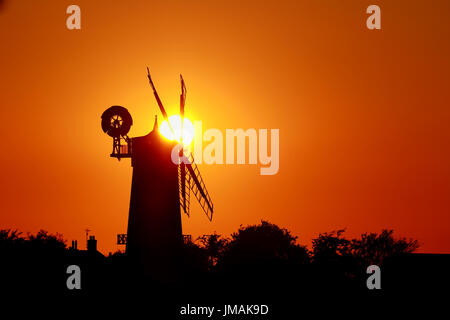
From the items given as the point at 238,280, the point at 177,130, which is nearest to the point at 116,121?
the point at 177,130

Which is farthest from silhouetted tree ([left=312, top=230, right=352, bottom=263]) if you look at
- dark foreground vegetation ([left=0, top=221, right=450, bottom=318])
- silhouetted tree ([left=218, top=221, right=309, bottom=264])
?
silhouetted tree ([left=218, top=221, right=309, bottom=264])

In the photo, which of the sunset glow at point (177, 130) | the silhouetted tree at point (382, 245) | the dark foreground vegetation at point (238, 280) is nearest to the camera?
the dark foreground vegetation at point (238, 280)

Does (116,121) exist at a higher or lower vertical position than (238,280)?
higher

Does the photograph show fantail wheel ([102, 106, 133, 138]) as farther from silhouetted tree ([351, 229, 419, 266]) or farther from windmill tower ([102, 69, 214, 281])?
silhouetted tree ([351, 229, 419, 266])

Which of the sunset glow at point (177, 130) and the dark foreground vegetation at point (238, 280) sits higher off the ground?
the sunset glow at point (177, 130)

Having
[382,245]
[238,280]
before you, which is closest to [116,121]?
[238,280]

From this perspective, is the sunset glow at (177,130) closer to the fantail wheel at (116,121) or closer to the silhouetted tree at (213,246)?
the fantail wheel at (116,121)

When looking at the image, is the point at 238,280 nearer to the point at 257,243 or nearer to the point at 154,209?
the point at 154,209

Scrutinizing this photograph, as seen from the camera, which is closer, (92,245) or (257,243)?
(92,245)

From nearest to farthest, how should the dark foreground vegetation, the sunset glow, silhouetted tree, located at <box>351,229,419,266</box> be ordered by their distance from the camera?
1. the dark foreground vegetation
2. the sunset glow
3. silhouetted tree, located at <box>351,229,419,266</box>

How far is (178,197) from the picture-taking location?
146 ft

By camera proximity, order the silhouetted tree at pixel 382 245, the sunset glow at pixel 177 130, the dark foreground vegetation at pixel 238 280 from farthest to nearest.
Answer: the silhouetted tree at pixel 382 245 < the sunset glow at pixel 177 130 < the dark foreground vegetation at pixel 238 280

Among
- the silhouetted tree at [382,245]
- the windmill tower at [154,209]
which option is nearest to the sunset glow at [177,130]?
the windmill tower at [154,209]
